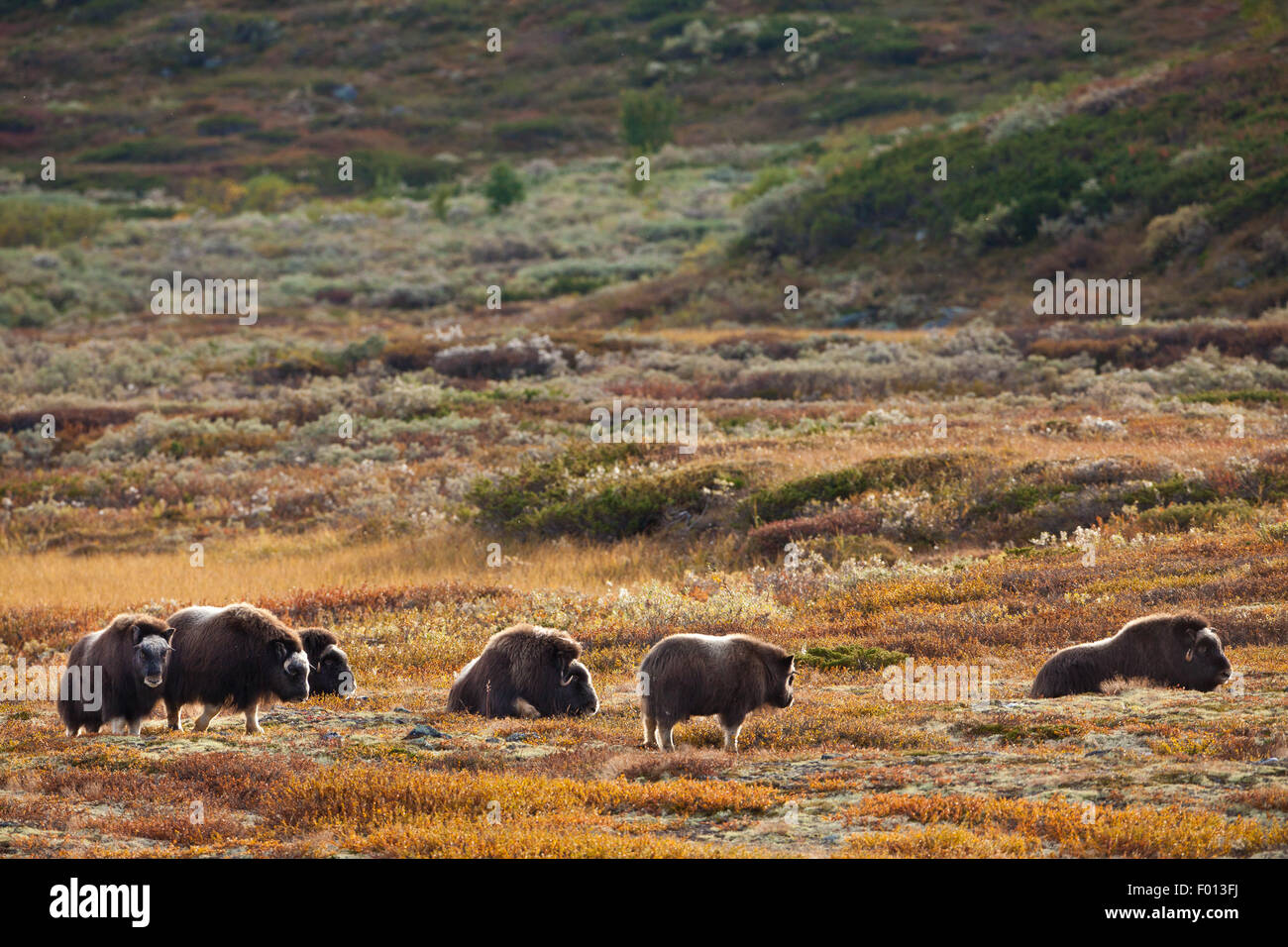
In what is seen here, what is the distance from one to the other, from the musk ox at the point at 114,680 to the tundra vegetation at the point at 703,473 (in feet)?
1.95

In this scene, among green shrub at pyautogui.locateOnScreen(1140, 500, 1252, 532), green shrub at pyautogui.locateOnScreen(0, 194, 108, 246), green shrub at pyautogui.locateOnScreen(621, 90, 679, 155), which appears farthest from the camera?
green shrub at pyautogui.locateOnScreen(621, 90, 679, 155)

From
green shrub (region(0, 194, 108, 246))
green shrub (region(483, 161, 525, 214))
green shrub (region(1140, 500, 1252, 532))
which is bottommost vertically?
green shrub (region(1140, 500, 1252, 532))

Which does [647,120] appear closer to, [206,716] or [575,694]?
[575,694]

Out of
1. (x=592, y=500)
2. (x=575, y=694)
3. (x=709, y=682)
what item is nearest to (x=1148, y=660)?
(x=709, y=682)

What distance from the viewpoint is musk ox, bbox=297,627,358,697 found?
527 inches

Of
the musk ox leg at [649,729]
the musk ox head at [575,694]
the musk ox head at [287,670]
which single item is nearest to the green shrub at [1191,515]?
the musk ox head at [575,694]

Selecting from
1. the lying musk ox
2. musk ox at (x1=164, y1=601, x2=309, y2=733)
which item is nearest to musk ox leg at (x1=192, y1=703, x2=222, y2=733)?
musk ox at (x1=164, y1=601, x2=309, y2=733)

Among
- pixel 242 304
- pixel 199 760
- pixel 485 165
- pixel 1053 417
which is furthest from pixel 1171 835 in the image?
pixel 485 165

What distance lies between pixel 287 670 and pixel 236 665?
1.49 ft

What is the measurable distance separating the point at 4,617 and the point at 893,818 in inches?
614

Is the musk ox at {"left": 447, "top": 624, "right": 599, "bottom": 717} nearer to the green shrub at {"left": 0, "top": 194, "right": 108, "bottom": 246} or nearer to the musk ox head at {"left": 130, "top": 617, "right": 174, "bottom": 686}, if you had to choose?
the musk ox head at {"left": 130, "top": 617, "right": 174, "bottom": 686}

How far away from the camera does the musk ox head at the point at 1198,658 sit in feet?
38.4

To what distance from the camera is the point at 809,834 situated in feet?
26.5

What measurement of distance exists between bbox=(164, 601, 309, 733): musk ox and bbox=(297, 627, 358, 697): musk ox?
5.87 ft
